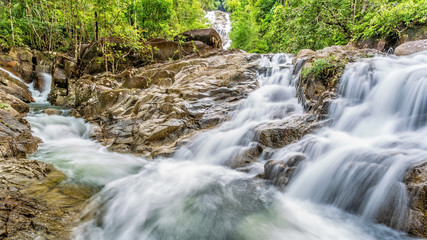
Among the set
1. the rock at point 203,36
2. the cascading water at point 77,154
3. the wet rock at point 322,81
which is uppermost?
the rock at point 203,36

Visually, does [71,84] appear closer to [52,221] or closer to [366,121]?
[52,221]

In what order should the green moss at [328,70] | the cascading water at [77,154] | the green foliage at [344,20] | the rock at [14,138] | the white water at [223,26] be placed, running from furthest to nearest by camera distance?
the white water at [223,26] < the green foliage at [344,20] < the green moss at [328,70] < the rock at [14,138] < the cascading water at [77,154]

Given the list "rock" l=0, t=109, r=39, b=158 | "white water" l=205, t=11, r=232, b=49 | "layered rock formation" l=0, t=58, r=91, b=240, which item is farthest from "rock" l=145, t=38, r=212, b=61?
"white water" l=205, t=11, r=232, b=49

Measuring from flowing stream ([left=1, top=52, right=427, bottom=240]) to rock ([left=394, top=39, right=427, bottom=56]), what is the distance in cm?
80

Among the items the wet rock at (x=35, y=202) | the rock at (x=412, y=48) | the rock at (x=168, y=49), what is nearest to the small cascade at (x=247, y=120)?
the wet rock at (x=35, y=202)

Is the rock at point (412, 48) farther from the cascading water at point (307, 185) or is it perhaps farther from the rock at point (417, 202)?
the rock at point (417, 202)

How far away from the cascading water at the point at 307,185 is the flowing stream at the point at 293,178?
0.05 feet

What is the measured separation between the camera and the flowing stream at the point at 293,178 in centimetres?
263

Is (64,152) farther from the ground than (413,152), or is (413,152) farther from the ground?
(413,152)

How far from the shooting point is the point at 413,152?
114 inches

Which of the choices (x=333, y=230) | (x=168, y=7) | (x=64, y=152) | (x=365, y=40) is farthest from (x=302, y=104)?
(x=168, y=7)

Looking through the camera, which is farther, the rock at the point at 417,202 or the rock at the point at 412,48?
the rock at the point at 412,48

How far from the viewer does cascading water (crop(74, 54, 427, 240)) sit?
2627 millimetres

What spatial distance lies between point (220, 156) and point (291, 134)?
163cm
